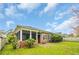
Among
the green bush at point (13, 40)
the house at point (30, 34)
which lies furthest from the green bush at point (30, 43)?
the green bush at point (13, 40)

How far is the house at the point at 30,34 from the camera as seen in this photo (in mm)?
2375

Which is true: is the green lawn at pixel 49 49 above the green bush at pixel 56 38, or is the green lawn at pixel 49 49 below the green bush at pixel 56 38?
below

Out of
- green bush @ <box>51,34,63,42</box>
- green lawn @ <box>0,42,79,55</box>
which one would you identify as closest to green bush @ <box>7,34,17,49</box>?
green lawn @ <box>0,42,79,55</box>

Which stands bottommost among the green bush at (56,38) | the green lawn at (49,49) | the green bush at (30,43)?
the green lawn at (49,49)

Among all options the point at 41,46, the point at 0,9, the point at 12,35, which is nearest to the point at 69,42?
the point at 41,46

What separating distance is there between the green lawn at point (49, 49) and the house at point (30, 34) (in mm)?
81

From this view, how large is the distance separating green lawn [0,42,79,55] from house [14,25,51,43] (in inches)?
3.2

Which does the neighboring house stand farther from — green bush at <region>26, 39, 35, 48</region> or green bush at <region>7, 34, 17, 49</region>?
→ green bush at <region>26, 39, 35, 48</region>

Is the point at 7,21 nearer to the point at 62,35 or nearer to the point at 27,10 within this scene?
the point at 27,10

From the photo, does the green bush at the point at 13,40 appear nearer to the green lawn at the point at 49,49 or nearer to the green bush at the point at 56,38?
the green lawn at the point at 49,49

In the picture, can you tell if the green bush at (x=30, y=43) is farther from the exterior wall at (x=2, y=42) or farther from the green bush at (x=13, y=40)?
the exterior wall at (x=2, y=42)

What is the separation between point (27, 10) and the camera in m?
2.38

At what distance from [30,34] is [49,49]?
0.93 ft
